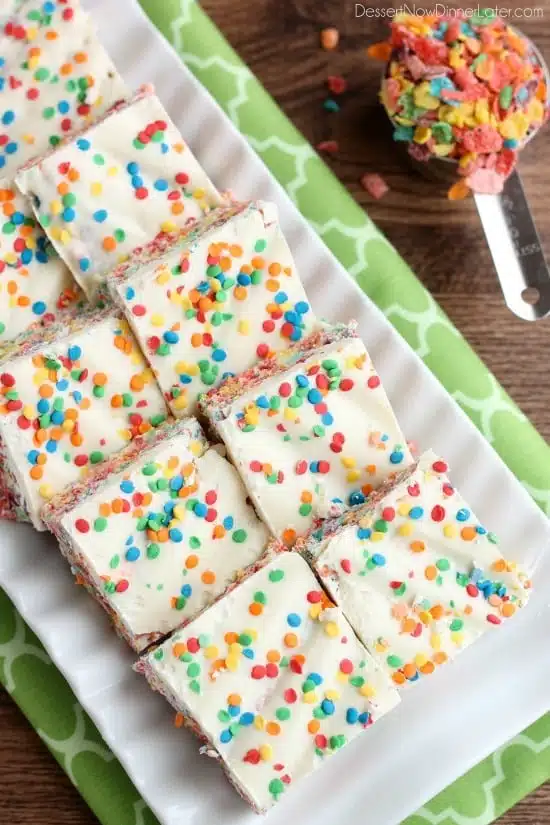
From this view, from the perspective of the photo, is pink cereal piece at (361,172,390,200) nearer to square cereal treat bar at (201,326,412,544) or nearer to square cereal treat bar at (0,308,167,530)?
square cereal treat bar at (201,326,412,544)

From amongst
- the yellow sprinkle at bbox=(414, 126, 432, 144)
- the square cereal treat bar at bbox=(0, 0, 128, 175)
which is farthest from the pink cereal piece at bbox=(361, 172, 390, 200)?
the square cereal treat bar at bbox=(0, 0, 128, 175)

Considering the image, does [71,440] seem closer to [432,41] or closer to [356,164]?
[356,164]

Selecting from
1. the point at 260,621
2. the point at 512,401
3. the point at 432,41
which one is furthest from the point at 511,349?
the point at 260,621

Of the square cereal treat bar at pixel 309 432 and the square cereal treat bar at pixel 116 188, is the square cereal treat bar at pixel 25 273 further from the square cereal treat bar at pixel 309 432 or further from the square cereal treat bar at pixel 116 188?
the square cereal treat bar at pixel 309 432

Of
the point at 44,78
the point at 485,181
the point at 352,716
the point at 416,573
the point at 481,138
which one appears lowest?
the point at 352,716

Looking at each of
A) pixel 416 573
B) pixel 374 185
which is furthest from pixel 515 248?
pixel 416 573

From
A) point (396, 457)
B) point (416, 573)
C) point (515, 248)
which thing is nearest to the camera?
point (416, 573)

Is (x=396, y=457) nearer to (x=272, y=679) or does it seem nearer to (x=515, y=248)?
(x=272, y=679)
